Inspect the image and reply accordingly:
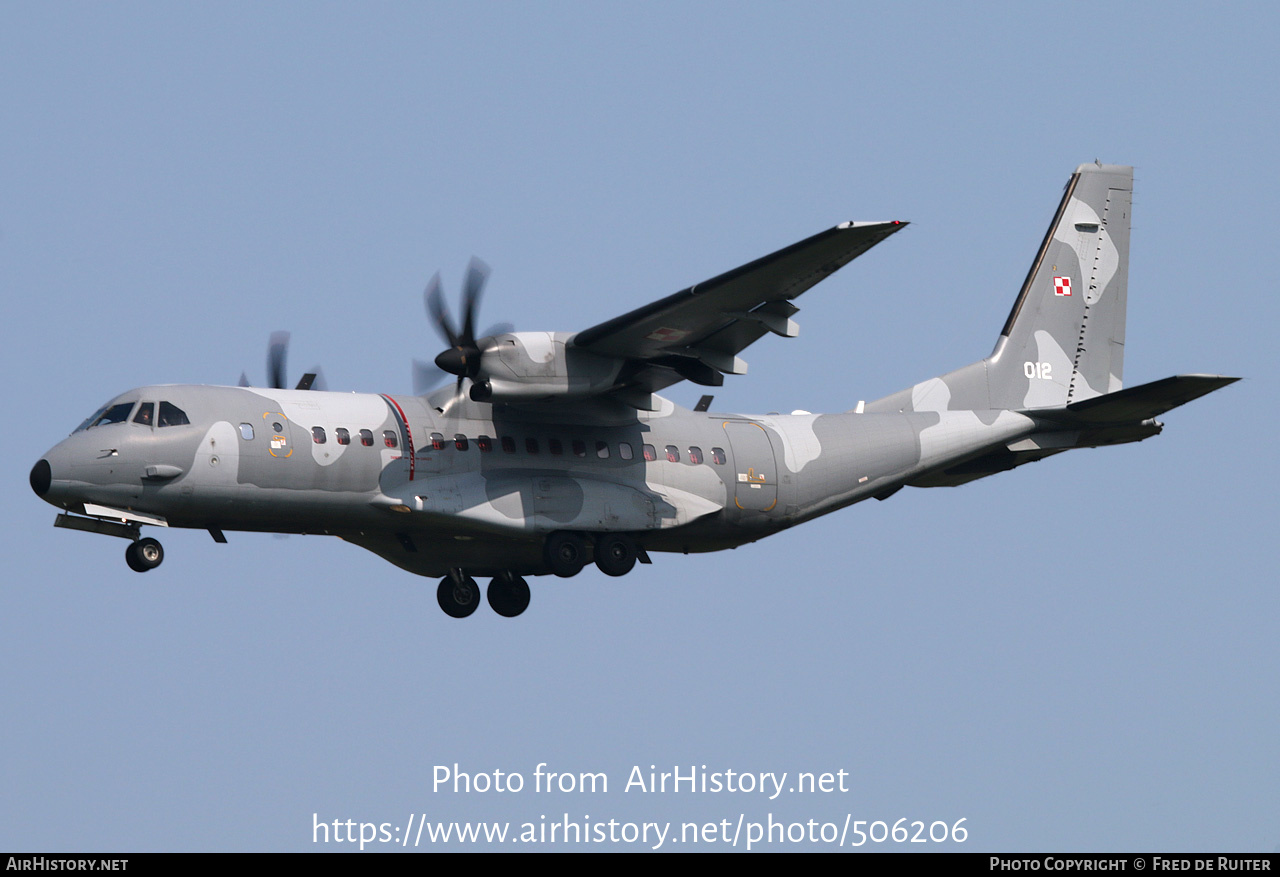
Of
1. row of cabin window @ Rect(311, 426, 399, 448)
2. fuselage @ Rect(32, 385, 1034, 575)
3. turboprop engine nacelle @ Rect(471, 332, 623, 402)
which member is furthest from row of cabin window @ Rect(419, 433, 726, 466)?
turboprop engine nacelle @ Rect(471, 332, 623, 402)

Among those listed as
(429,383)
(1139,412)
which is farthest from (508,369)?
(1139,412)

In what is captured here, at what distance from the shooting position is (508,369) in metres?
21.0

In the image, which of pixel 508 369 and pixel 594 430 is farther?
pixel 594 430

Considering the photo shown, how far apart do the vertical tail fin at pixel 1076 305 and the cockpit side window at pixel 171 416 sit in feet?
39.2

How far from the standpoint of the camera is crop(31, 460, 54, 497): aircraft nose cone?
63.9ft

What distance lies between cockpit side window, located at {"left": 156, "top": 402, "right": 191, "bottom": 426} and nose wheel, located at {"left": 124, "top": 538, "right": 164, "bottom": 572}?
4.58 ft

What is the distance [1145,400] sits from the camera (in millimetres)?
23141

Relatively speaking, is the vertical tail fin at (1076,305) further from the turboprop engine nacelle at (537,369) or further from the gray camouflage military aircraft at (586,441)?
the turboprop engine nacelle at (537,369)

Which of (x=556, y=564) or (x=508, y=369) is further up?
(x=508, y=369)

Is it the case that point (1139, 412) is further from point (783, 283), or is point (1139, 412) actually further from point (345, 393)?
point (345, 393)

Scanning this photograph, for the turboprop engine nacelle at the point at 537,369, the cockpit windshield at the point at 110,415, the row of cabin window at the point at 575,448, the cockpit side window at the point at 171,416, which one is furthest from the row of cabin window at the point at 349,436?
the cockpit windshield at the point at 110,415

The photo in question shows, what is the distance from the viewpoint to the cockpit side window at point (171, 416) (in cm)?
2008

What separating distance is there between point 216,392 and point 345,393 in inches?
66.0

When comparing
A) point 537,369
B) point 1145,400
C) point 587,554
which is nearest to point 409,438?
point 537,369
